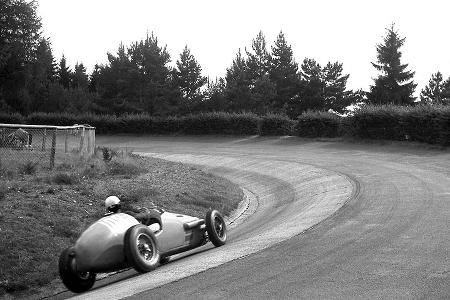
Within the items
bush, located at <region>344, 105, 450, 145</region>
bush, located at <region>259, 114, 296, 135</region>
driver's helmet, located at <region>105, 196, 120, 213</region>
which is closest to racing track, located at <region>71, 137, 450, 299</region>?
driver's helmet, located at <region>105, 196, 120, 213</region>

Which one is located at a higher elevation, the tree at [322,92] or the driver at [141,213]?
the tree at [322,92]

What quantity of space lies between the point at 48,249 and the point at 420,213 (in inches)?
337

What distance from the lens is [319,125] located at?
46.5 meters

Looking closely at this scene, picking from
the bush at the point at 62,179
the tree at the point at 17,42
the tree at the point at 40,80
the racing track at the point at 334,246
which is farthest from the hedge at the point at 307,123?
the bush at the point at 62,179

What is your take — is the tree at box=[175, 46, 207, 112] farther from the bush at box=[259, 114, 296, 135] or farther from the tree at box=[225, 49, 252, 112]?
the bush at box=[259, 114, 296, 135]

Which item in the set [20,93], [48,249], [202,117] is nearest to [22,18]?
[20,93]

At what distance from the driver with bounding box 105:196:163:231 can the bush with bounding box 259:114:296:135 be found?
38.7m

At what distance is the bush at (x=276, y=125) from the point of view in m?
50.4

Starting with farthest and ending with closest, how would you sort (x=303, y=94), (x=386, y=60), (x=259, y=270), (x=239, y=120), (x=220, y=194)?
(x=303, y=94) → (x=386, y=60) → (x=239, y=120) → (x=220, y=194) → (x=259, y=270)

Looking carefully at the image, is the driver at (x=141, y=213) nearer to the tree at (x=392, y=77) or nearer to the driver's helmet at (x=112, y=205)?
the driver's helmet at (x=112, y=205)

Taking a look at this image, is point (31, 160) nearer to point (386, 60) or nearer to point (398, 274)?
point (398, 274)

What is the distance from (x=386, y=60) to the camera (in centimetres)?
8169

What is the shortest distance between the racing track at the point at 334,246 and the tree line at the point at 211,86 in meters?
56.9

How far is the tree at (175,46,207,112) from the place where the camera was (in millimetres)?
91188
